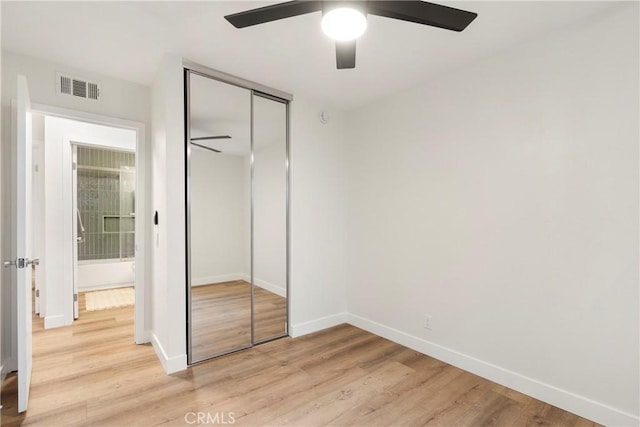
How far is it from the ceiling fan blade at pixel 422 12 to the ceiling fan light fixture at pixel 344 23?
66mm

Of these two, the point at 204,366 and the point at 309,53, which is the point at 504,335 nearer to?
the point at 204,366

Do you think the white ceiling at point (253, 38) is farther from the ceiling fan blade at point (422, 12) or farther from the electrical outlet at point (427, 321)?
the electrical outlet at point (427, 321)

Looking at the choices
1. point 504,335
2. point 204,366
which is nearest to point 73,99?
point 204,366

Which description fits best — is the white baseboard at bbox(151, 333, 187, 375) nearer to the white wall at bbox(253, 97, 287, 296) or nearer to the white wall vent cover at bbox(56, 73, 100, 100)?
the white wall at bbox(253, 97, 287, 296)

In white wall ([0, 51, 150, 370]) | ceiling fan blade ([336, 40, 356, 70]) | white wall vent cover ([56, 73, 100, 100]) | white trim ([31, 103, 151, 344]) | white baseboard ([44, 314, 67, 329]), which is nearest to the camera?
ceiling fan blade ([336, 40, 356, 70])

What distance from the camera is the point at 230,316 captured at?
3.05 meters

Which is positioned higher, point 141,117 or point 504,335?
point 141,117

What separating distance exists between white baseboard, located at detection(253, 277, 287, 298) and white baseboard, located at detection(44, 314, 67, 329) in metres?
2.48

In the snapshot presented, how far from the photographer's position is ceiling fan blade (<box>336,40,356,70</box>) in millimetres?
1743

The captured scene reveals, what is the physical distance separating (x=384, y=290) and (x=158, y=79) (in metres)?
3.08

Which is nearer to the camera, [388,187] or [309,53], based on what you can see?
[309,53]

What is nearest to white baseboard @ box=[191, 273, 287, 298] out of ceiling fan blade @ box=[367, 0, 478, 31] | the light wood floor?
the light wood floor

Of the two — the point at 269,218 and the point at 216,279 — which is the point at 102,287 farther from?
the point at 269,218

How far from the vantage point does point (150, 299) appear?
3166mm
